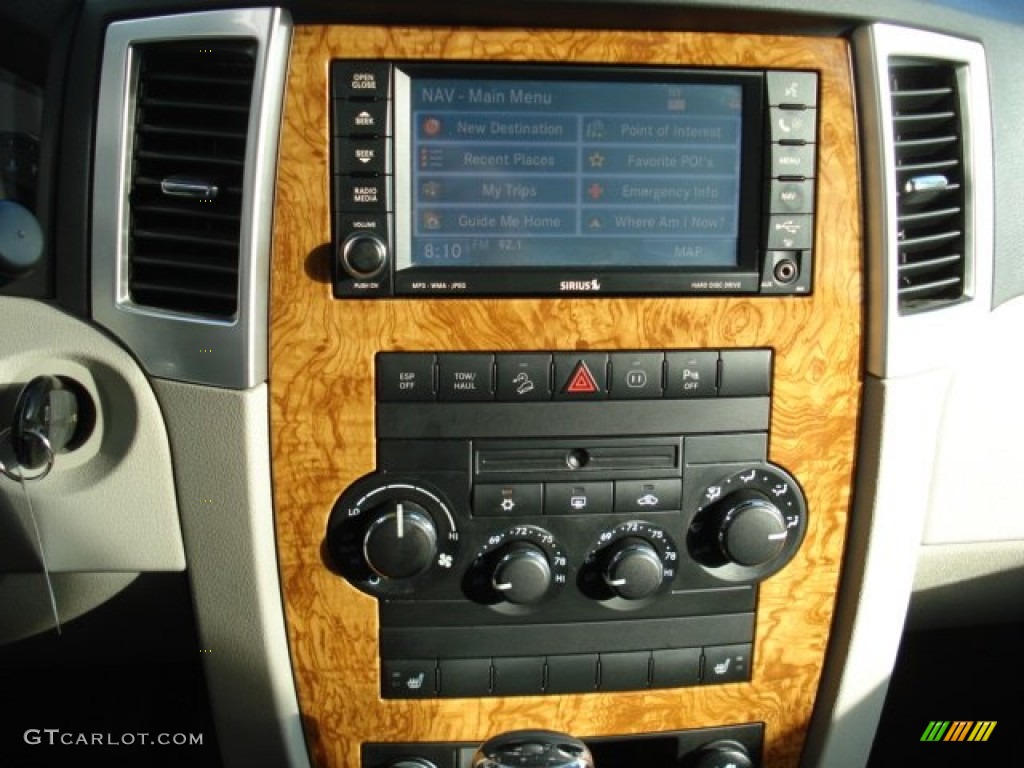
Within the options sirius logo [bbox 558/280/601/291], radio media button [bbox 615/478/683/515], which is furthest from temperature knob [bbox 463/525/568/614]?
sirius logo [bbox 558/280/601/291]

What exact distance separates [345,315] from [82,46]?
47cm

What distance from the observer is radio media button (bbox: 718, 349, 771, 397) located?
129cm

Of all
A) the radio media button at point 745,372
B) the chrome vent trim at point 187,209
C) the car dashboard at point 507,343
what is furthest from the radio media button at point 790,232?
the chrome vent trim at point 187,209

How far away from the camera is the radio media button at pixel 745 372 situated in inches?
50.8

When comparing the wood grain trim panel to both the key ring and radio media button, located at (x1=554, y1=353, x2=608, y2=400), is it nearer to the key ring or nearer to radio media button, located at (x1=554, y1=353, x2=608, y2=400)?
radio media button, located at (x1=554, y1=353, x2=608, y2=400)

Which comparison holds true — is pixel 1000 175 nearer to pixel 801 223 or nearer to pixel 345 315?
pixel 801 223

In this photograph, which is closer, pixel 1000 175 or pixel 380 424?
pixel 380 424

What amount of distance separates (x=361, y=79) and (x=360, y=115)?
0.14ft

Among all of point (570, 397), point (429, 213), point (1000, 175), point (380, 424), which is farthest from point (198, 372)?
point (1000, 175)

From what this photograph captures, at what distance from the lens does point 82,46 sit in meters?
1.26

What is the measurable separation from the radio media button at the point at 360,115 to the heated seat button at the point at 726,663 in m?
0.81

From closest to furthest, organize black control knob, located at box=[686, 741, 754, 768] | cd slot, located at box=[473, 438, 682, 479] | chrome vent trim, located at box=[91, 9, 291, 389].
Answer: chrome vent trim, located at box=[91, 9, 291, 389], cd slot, located at box=[473, 438, 682, 479], black control knob, located at box=[686, 741, 754, 768]

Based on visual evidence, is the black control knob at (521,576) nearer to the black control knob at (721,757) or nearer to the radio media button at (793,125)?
the black control knob at (721,757)

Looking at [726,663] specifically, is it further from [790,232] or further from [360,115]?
[360,115]
